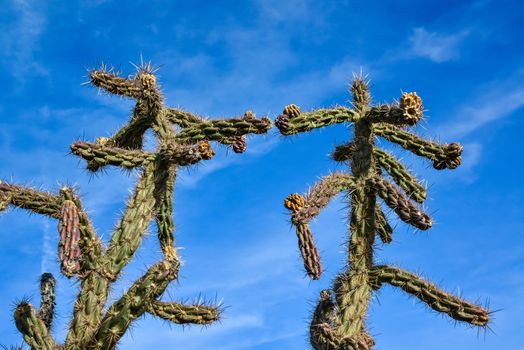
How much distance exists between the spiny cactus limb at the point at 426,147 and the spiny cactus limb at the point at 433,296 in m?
1.35

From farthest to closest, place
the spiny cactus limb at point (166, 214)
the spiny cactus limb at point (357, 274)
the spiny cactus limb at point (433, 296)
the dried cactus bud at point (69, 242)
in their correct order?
the spiny cactus limb at point (166, 214) < the spiny cactus limb at point (433, 296) < the spiny cactus limb at point (357, 274) < the dried cactus bud at point (69, 242)

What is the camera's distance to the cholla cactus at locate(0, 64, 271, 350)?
276 inches

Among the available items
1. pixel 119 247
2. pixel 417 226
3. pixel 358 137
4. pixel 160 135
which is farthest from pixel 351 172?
pixel 119 247

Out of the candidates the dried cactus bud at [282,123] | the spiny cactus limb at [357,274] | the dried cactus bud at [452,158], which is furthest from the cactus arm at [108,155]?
the dried cactus bud at [452,158]

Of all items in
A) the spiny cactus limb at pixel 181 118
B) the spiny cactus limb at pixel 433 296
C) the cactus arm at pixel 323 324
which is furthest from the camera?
the spiny cactus limb at pixel 181 118

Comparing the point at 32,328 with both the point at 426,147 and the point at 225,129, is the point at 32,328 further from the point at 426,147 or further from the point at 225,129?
the point at 426,147

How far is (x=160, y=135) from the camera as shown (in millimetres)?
8195

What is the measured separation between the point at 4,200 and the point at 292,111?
301cm

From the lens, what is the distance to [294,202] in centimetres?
746

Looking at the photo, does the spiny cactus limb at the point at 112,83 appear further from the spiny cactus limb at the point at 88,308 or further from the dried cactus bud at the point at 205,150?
the spiny cactus limb at the point at 88,308

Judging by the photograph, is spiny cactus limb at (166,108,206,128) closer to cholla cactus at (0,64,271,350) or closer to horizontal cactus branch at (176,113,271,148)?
cholla cactus at (0,64,271,350)

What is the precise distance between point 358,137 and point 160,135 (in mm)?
2062

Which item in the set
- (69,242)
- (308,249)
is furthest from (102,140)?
(308,249)

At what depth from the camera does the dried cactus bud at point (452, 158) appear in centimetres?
840
